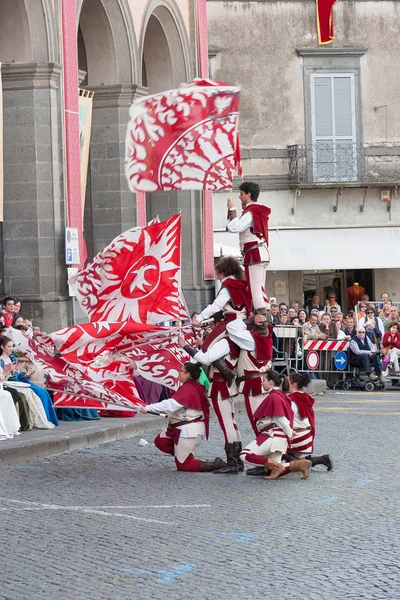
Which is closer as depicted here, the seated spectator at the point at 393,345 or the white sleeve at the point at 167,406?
the white sleeve at the point at 167,406

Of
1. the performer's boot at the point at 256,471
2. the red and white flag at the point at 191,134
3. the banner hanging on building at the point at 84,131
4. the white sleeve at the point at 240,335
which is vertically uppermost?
the banner hanging on building at the point at 84,131

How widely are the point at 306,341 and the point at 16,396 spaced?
10.7 m

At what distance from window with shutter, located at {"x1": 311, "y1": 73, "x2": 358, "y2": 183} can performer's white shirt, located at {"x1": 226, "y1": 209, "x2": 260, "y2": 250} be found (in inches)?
927

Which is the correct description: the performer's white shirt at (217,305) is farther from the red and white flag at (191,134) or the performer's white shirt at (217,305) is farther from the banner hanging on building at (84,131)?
the banner hanging on building at (84,131)

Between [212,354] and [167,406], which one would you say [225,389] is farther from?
[167,406]

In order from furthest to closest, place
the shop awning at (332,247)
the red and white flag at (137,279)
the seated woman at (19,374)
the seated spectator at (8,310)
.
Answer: the shop awning at (332,247)
the seated spectator at (8,310)
the seated woman at (19,374)
the red and white flag at (137,279)

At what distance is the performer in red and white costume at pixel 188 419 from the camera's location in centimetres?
1171

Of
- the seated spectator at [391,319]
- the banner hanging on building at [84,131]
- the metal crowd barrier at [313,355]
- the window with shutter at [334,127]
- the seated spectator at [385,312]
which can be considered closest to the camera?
the banner hanging on building at [84,131]

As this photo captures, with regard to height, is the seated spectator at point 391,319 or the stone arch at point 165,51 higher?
the stone arch at point 165,51

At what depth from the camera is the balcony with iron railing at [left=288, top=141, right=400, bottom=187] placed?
35.3 metres

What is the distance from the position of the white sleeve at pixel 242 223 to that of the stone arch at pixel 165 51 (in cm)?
1601

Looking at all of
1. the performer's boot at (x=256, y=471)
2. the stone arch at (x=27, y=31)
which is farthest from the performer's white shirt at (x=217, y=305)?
the stone arch at (x=27, y=31)

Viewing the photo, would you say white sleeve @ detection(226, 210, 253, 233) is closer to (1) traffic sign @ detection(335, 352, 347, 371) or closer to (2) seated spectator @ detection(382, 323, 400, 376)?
(1) traffic sign @ detection(335, 352, 347, 371)

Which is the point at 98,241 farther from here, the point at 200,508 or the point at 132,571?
the point at 132,571
